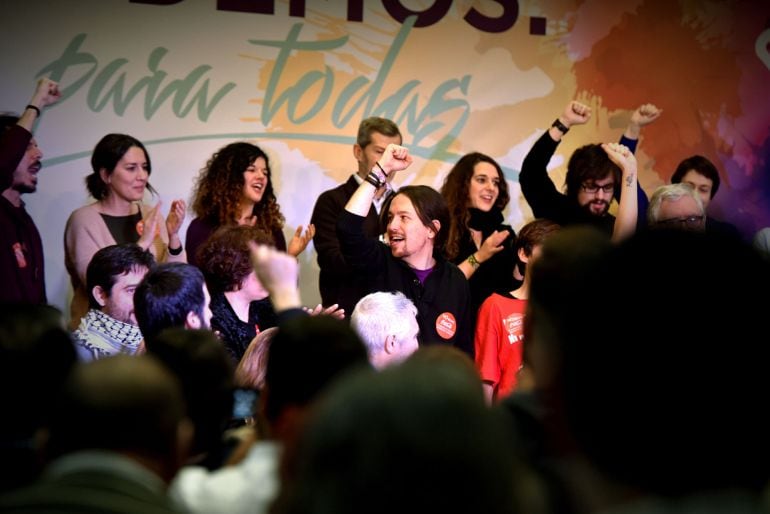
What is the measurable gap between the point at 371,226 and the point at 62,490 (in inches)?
140

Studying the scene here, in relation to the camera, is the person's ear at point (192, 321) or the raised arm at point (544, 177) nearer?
the person's ear at point (192, 321)

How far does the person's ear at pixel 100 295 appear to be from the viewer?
10.8 ft

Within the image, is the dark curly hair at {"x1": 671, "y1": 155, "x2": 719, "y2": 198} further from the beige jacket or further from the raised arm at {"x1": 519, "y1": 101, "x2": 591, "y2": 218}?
the beige jacket

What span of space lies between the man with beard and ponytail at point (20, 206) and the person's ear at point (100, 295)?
1.07m

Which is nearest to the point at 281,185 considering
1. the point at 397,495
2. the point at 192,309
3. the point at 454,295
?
the point at 454,295

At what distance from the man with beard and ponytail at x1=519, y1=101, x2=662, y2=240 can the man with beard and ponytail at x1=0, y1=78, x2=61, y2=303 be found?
7.70 ft

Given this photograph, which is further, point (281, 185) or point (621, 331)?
point (281, 185)

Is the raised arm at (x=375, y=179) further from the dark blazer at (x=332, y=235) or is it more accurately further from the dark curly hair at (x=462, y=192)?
the dark curly hair at (x=462, y=192)

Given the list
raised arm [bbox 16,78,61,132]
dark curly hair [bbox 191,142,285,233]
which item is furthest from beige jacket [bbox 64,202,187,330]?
raised arm [bbox 16,78,61,132]

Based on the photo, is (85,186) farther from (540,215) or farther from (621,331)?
(621,331)

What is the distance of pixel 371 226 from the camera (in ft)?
15.1

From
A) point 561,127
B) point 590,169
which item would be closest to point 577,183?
point 590,169

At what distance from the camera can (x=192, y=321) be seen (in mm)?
2686

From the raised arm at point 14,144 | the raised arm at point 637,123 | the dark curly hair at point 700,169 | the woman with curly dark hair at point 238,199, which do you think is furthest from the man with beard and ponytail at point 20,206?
the dark curly hair at point 700,169
